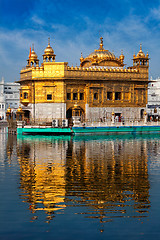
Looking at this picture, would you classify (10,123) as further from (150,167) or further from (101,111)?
(150,167)

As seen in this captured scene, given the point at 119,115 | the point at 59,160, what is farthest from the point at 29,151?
the point at 119,115

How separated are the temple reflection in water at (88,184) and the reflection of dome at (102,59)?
3612cm

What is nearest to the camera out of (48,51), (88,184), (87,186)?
(87,186)

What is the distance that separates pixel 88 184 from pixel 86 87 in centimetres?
4274

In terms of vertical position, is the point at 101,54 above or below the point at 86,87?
above

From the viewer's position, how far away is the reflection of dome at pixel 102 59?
62.2 m

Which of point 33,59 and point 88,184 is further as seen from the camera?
point 33,59

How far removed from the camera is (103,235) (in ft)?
36.0

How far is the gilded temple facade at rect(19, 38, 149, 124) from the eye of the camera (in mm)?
57625

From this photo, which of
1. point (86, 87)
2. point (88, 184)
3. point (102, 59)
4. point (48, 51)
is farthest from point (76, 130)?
point (88, 184)

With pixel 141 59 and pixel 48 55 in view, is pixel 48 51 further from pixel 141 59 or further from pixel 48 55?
pixel 141 59

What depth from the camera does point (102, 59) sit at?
6253 cm

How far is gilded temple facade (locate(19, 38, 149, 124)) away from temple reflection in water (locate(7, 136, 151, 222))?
28.5 meters

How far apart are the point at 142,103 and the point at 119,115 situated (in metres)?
4.34
